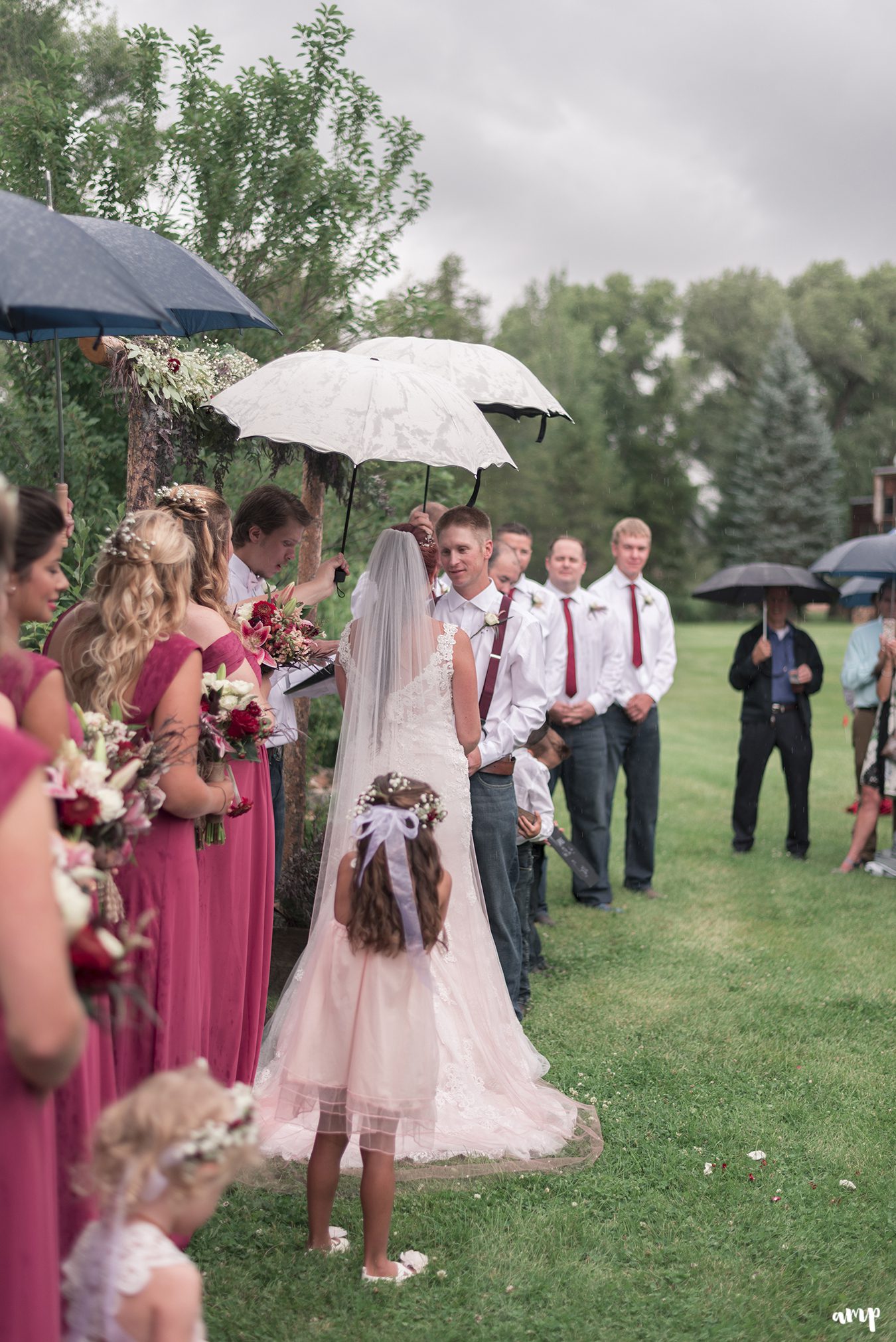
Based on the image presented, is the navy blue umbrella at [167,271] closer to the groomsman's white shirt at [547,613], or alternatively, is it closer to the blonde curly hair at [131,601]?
the blonde curly hair at [131,601]

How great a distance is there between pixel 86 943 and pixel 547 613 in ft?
21.5

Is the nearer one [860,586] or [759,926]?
[759,926]

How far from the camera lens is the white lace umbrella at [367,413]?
4629 mm

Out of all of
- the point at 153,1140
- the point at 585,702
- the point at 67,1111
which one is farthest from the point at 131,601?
the point at 585,702

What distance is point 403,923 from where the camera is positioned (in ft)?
12.5

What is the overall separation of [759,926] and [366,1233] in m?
5.23

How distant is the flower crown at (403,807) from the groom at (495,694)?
1614 millimetres

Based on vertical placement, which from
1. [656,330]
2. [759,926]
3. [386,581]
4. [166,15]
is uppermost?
[656,330]

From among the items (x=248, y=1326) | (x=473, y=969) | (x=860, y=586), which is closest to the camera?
(x=248, y=1326)

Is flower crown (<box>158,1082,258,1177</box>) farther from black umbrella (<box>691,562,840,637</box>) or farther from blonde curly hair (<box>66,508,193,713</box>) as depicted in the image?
black umbrella (<box>691,562,840,637</box>)

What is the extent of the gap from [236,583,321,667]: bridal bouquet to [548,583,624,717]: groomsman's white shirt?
3763mm

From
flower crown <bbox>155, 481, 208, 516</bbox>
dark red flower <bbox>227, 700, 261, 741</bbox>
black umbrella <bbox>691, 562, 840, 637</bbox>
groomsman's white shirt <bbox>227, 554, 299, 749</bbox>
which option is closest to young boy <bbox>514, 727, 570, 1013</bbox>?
groomsman's white shirt <bbox>227, 554, 299, 749</bbox>

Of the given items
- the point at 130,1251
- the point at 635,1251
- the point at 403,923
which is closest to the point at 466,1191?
the point at 635,1251

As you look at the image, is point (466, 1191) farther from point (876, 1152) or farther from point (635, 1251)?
point (876, 1152)
